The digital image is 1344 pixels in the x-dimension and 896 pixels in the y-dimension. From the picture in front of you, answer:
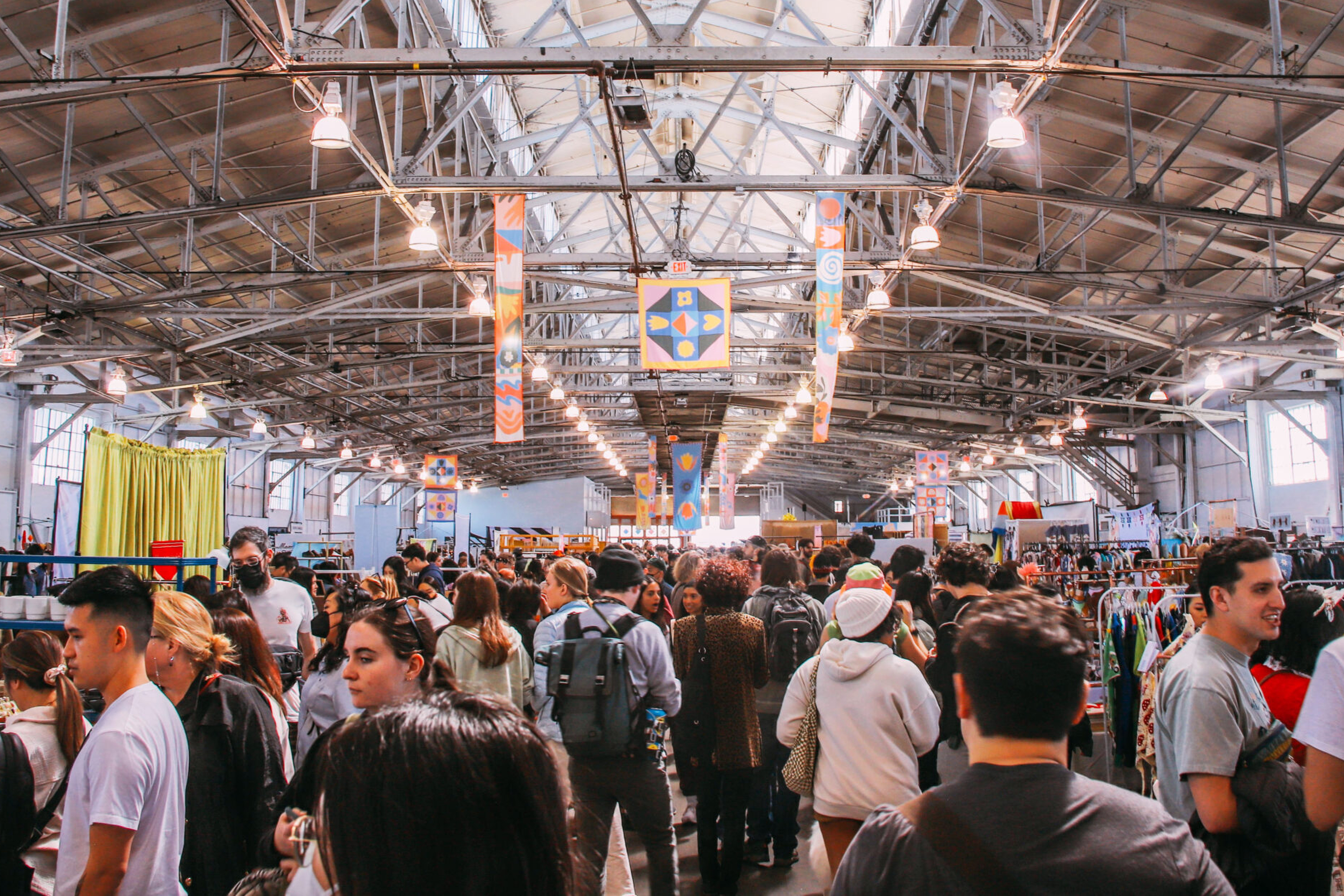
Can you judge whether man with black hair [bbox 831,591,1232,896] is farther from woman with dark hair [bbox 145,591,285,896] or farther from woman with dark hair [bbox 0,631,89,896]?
woman with dark hair [bbox 0,631,89,896]

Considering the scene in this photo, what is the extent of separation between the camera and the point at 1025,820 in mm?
1397

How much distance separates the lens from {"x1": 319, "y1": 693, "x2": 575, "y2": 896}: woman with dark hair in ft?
3.42

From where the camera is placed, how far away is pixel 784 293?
19969 millimetres

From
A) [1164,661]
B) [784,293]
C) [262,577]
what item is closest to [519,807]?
[1164,661]

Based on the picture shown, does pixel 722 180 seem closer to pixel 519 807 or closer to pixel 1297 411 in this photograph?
pixel 519 807

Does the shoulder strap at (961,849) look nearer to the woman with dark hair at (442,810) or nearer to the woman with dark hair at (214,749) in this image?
the woman with dark hair at (442,810)

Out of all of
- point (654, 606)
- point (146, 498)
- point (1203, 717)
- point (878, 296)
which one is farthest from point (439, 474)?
point (1203, 717)

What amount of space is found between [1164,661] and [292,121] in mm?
10808

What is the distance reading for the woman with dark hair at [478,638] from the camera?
4.23 meters

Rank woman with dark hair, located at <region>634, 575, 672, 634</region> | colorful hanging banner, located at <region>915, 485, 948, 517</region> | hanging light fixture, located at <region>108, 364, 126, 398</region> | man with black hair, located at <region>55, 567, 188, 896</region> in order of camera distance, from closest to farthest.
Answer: man with black hair, located at <region>55, 567, 188, 896</region> → woman with dark hair, located at <region>634, 575, 672, 634</region> → hanging light fixture, located at <region>108, 364, 126, 398</region> → colorful hanging banner, located at <region>915, 485, 948, 517</region>

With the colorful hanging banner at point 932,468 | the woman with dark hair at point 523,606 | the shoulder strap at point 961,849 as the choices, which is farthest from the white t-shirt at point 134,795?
the colorful hanging banner at point 932,468

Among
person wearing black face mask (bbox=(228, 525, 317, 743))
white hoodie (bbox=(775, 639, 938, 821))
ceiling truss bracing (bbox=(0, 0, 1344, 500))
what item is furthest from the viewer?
ceiling truss bracing (bbox=(0, 0, 1344, 500))

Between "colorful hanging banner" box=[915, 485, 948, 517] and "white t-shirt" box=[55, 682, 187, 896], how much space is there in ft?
85.0

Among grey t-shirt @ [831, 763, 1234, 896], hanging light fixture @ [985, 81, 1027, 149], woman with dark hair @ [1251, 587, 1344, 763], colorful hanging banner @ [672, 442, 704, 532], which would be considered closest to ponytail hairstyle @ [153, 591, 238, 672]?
grey t-shirt @ [831, 763, 1234, 896]
